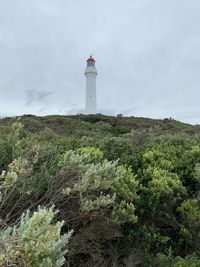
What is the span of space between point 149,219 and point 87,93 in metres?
48.5

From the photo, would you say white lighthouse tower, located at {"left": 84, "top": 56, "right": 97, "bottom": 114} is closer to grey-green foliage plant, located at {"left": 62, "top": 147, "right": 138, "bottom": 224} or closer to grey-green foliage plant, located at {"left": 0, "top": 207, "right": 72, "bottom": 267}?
grey-green foliage plant, located at {"left": 62, "top": 147, "right": 138, "bottom": 224}

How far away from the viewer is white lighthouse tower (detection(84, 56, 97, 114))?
51.4m

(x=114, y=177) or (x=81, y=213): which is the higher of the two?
(x=114, y=177)

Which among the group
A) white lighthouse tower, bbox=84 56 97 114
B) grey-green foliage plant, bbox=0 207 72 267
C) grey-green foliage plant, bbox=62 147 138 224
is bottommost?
grey-green foliage plant, bbox=0 207 72 267

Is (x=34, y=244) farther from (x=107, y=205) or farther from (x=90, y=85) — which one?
(x=90, y=85)

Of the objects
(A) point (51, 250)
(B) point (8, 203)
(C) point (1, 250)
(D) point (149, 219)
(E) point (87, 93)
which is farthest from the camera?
(E) point (87, 93)

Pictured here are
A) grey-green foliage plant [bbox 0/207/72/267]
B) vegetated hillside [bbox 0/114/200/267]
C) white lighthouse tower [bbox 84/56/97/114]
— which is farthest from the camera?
white lighthouse tower [bbox 84/56/97/114]

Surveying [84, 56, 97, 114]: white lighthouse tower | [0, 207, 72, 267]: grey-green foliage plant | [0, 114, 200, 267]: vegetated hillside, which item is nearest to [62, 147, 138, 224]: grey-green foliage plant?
[0, 114, 200, 267]: vegetated hillside

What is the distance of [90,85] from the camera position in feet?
176

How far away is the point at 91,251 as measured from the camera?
14.4 ft

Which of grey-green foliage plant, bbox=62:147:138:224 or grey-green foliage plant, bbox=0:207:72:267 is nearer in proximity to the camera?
grey-green foliage plant, bbox=0:207:72:267

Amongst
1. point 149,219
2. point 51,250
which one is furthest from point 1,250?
point 149,219

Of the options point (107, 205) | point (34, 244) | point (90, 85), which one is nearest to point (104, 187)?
point (107, 205)

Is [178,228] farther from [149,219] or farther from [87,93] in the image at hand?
[87,93]
